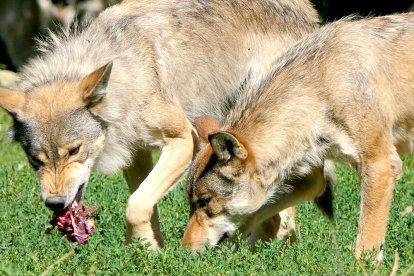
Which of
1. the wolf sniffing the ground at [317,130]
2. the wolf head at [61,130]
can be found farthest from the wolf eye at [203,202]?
the wolf head at [61,130]

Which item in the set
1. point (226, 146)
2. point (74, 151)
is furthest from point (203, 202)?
point (74, 151)

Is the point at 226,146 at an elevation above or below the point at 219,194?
above

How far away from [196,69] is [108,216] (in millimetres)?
1463

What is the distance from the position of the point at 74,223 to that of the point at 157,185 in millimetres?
836

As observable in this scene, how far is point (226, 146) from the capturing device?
7.31 meters

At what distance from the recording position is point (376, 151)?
7273 mm

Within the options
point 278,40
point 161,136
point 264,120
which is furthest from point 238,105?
point 278,40

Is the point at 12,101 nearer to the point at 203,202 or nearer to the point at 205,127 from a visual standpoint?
the point at 205,127

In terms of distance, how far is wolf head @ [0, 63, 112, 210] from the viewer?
25.9ft

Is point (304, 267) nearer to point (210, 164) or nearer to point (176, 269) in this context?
point (176, 269)

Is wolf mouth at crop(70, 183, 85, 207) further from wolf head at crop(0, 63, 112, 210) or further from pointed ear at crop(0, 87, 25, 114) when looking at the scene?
pointed ear at crop(0, 87, 25, 114)

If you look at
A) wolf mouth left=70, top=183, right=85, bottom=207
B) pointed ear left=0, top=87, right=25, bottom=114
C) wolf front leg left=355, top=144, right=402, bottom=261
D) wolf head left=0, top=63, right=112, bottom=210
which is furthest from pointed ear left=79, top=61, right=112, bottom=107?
wolf front leg left=355, top=144, right=402, bottom=261

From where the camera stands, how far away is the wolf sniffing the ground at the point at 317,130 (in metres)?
7.30

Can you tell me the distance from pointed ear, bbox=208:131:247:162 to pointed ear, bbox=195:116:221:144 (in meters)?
0.44
